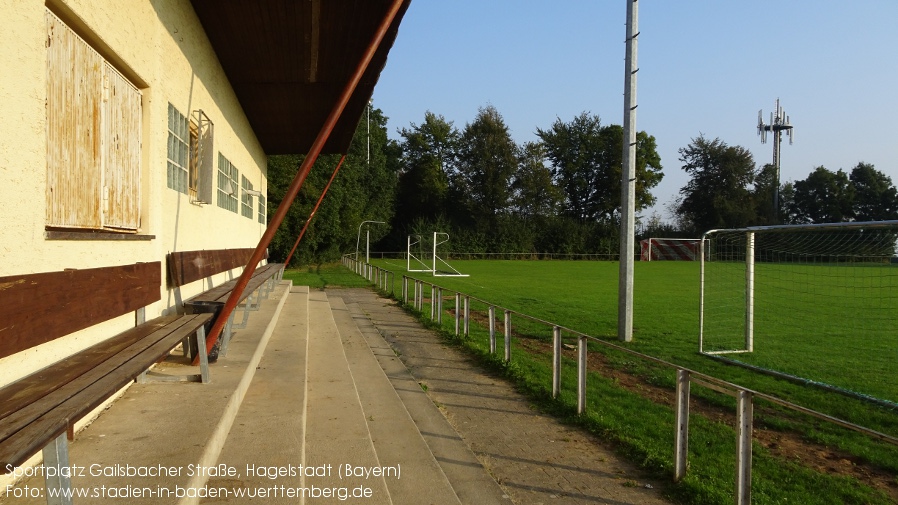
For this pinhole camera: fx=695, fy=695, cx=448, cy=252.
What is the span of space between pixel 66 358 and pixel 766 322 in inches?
614

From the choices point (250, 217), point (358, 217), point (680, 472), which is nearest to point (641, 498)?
point (680, 472)

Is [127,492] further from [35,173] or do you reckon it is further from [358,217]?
[358,217]

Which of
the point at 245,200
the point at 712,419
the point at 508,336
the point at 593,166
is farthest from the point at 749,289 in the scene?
the point at 593,166

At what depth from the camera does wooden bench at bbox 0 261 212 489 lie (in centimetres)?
253

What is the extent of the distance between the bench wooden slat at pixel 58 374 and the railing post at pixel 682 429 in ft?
12.2

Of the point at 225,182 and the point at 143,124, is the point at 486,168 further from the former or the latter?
the point at 143,124

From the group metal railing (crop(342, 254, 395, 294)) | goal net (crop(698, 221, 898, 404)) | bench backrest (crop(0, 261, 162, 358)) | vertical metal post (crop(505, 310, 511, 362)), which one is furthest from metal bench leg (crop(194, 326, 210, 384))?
metal railing (crop(342, 254, 395, 294))

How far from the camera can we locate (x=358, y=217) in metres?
46.2

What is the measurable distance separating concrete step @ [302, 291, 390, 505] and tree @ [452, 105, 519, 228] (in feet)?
203

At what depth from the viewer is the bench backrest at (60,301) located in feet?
9.70

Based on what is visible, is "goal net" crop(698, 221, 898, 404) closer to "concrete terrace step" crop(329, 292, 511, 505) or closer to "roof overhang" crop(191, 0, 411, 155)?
"concrete terrace step" crop(329, 292, 511, 505)

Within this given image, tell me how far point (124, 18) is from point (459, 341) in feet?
24.5

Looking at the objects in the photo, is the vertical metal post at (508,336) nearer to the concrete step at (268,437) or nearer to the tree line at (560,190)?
the concrete step at (268,437)

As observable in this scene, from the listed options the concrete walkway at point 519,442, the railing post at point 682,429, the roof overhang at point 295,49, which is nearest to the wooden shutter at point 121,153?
the roof overhang at point 295,49
